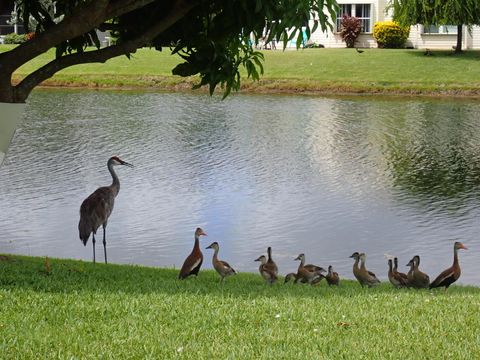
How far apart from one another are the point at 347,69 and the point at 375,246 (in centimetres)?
3277

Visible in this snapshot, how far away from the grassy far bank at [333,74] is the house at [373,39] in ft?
15.1

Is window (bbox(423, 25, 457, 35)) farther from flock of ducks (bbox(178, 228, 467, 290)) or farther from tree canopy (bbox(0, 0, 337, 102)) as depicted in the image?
tree canopy (bbox(0, 0, 337, 102))

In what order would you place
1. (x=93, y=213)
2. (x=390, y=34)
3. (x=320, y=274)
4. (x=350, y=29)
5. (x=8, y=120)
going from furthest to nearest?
1. (x=350, y=29)
2. (x=390, y=34)
3. (x=93, y=213)
4. (x=320, y=274)
5. (x=8, y=120)

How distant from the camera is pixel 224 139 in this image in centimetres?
2931

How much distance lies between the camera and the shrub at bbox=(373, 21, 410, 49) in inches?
2215

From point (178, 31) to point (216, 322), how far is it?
3366 millimetres

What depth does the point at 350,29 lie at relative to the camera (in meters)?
58.1

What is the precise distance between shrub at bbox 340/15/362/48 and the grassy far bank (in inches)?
208

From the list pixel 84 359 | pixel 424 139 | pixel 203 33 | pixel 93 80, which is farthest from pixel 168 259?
pixel 93 80

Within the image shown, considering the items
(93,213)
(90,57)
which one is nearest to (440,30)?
(93,213)

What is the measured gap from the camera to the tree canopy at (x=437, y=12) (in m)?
46.2

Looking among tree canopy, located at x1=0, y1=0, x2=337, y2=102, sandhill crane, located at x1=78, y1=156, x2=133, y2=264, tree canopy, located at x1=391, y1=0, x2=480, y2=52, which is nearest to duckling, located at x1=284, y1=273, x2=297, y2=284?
sandhill crane, located at x1=78, y1=156, x2=133, y2=264

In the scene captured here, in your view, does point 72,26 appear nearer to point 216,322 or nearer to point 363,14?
point 216,322

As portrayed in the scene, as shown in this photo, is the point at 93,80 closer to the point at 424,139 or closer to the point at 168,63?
the point at 168,63
